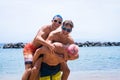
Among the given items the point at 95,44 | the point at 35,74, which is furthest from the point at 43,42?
the point at 95,44

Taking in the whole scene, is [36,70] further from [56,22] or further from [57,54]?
[56,22]

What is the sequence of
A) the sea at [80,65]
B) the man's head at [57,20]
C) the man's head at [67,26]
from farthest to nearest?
the sea at [80,65] → the man's head at [57,20] → the man's head at [67,26]

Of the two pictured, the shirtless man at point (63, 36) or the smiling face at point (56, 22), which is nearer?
the shirtless man at point (63, 36)

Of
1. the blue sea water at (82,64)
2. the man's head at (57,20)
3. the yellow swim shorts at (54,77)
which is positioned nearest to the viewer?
the man's head at (57,20)

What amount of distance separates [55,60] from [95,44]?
241 feet

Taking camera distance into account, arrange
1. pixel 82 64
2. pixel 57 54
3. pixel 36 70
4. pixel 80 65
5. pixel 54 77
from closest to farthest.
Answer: pixel 57 54, pixel 36 70, pixel 54 77, pixel 80 65, pixel 82 64

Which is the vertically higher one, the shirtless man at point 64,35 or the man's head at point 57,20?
the man's head at point 57,20

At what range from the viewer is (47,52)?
6699 mm

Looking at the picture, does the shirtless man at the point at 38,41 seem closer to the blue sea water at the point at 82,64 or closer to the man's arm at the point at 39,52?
the man's arm at the point at 39,52

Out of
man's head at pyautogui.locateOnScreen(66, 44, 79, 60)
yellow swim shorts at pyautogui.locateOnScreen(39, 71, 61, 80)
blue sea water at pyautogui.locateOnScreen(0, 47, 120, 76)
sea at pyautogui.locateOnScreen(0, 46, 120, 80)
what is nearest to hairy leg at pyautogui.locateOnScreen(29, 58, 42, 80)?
yellow swim shorts at pyautogui.locateOnScreen(39, 71, 61, 80)

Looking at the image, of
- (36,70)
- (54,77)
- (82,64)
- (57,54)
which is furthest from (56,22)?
(82,64)

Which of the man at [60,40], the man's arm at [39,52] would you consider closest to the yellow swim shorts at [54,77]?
the man at [60,40]

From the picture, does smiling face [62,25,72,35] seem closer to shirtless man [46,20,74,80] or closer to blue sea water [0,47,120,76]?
shirtless man [46,20,74,80]

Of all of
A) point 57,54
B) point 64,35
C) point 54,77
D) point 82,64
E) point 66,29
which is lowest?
point 82,64
